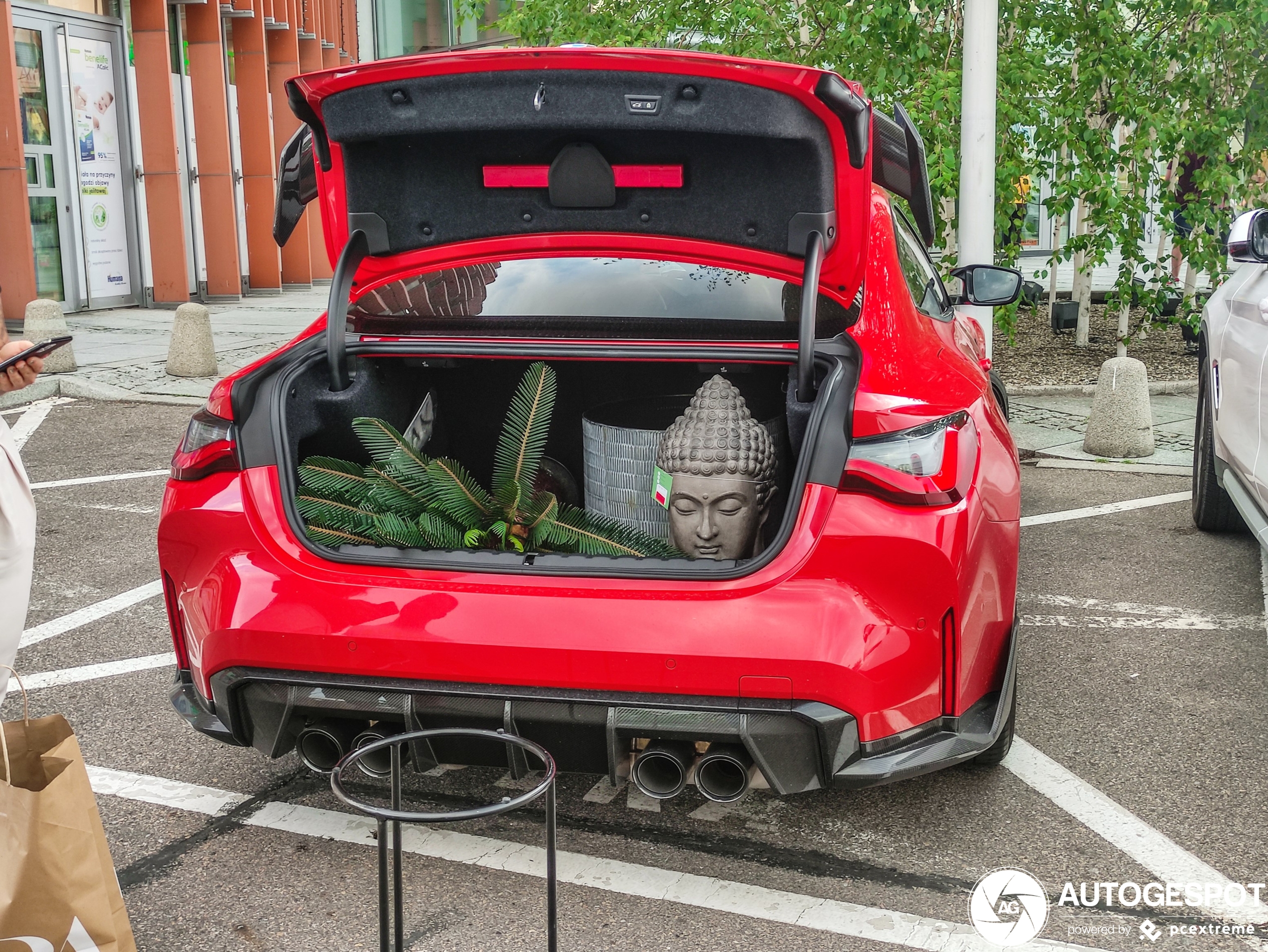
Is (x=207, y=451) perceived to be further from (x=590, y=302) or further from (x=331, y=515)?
(x=590, y=302)

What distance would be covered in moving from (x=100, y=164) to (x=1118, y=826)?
15.3 m

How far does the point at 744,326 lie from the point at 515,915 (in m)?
1.55

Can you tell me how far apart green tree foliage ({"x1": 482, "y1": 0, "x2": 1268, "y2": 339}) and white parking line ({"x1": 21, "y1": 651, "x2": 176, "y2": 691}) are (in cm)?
599

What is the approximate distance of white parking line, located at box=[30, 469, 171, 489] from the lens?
6.84 meters

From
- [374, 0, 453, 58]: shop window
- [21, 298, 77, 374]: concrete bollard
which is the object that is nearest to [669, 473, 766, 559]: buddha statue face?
→ [21, 298, 77, 374]: concrete bollard

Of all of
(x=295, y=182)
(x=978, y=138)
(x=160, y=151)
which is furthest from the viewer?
(x=160, y=151)

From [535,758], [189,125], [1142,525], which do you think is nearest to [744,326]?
[535,758]

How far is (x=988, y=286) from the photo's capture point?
15.4ft

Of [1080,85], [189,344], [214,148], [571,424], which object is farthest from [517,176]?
[214,148]

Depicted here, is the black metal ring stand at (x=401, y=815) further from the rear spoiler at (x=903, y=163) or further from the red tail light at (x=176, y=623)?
the rear spoiler at (x=903, y=163)

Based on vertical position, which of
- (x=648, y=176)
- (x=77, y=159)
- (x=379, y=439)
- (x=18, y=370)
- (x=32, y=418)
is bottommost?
(x=32, y=418)

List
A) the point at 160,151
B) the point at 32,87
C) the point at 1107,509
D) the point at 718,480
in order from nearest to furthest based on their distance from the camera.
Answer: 1. the point at 718,480
2. the point at 1107,509
3. the point at 32,87
4. the point at 160,151

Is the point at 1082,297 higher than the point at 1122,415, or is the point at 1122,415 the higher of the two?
the point at 1082,297

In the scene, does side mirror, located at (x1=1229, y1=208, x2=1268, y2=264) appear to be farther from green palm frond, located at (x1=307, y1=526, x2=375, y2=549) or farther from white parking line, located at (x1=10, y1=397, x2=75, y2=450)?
white parking line, located at (x1=10, y1=397, x2=75, y2=450)
